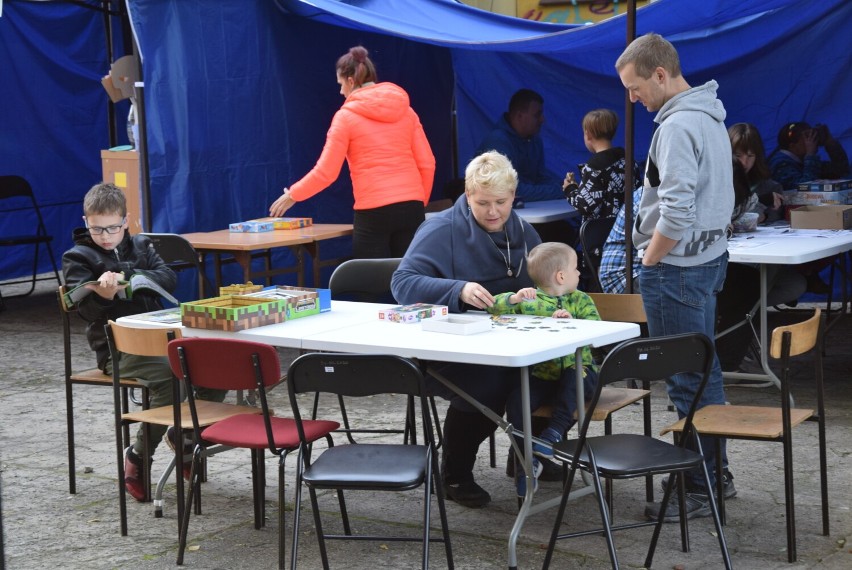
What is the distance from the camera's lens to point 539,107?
830cm

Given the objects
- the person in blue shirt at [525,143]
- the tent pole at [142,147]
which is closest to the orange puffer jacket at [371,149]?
the tent pole at [142,147]

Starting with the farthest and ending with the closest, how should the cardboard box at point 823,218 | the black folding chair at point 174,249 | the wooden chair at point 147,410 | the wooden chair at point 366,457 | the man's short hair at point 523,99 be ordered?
1. the man's short hair at point 523,99
2. the cardboard box at point 823,218
3. the black folding chair at point 174,249
4. the wooden chair at point 147,410
5. the wooden chair at point 366,457

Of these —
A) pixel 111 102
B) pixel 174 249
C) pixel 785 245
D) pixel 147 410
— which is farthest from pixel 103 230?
pixel 111 102

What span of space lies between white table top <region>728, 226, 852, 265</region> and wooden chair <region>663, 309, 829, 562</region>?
1505 millimetres

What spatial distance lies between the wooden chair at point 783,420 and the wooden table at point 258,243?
341 cm

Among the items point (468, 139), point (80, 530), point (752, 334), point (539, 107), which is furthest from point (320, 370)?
point (468, 139)

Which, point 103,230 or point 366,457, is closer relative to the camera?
point 366,457

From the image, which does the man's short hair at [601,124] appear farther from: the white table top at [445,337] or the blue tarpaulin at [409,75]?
the white table top at [445,337]

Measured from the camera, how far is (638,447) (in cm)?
362

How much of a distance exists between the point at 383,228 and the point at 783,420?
3.78 meters

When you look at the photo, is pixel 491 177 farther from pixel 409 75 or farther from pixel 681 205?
pixel 409 75

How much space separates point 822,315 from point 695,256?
46 centimetres

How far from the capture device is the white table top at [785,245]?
5465mm

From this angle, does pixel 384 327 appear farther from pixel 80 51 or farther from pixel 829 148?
pixel 80 51
